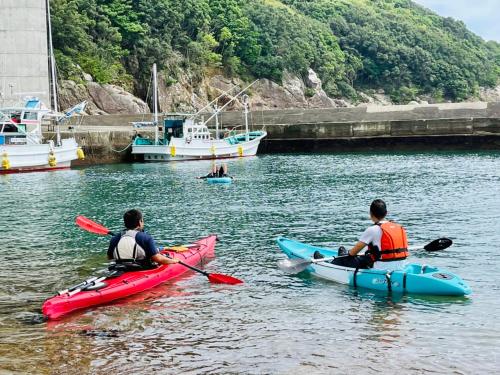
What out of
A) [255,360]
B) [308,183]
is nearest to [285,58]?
[308,183]

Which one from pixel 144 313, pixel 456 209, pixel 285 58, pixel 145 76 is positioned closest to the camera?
pixel 144 313

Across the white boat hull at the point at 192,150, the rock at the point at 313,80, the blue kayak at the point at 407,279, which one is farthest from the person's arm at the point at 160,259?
the rock at the point at 313,80

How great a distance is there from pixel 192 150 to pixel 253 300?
3836 centimetres

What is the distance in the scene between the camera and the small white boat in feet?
131

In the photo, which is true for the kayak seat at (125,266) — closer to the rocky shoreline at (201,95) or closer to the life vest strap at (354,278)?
the life vest strap at (354,278)

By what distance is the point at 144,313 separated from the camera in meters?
10.3

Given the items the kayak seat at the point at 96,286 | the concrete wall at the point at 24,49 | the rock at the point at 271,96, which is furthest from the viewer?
the rock at the point at 271,96

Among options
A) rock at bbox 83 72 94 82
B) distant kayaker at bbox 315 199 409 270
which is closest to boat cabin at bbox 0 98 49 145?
rock at bbox 83 72 94 82

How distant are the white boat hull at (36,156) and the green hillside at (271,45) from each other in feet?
68.8

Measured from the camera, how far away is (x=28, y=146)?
40406 millimetres

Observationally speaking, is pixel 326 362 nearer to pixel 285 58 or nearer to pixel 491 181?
pixel 491 181

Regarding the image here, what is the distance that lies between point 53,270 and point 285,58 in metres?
86.9

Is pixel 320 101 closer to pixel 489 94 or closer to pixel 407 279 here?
pixel 489 94

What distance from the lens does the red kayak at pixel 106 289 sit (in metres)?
9.95
